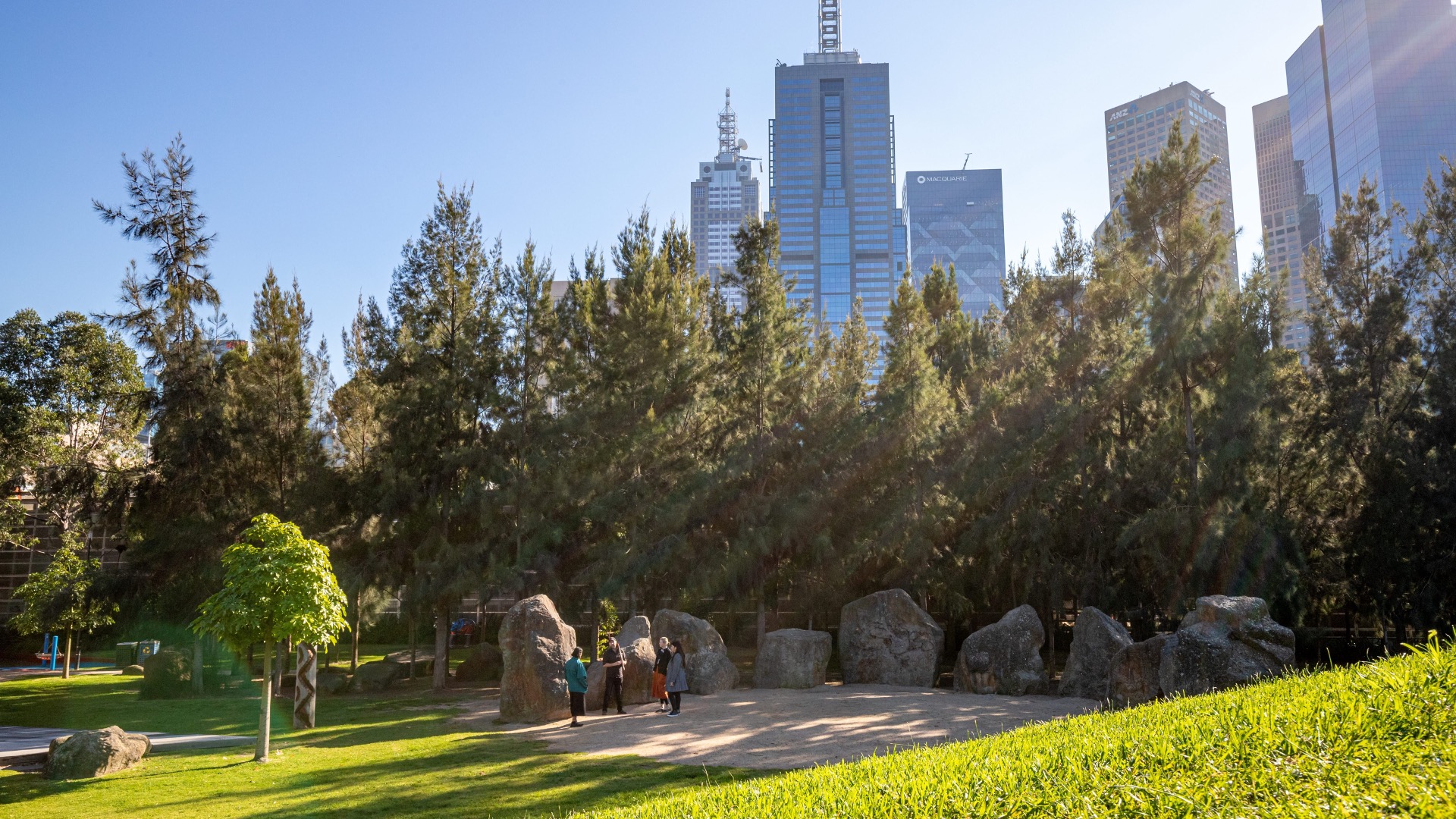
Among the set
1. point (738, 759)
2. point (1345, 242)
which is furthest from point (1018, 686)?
point (1345, 242)

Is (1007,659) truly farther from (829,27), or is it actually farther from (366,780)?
(829,27)

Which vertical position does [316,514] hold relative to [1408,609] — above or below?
above

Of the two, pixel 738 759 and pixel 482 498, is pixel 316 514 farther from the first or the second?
pixel 738 759

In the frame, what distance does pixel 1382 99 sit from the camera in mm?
119688

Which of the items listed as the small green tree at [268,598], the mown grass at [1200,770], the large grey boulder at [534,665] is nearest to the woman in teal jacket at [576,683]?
the large grey boulder at [534,665]

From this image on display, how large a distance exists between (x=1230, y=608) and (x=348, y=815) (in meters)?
12.2

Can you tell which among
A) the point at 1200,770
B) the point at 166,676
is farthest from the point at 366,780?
the point at 166,676

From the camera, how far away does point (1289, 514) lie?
2145cm

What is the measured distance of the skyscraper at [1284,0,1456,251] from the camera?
378ft

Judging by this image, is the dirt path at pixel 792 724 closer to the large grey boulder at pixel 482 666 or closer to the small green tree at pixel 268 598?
the small green tree at pixel 268 598

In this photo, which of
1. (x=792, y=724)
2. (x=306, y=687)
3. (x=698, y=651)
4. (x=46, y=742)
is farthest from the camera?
(x=698, y=651)

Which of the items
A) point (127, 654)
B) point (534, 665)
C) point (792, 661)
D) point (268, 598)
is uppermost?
point (268, 598)

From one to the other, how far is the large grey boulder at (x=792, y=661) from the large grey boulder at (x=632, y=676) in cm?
282

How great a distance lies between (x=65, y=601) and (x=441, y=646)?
11033 mm
